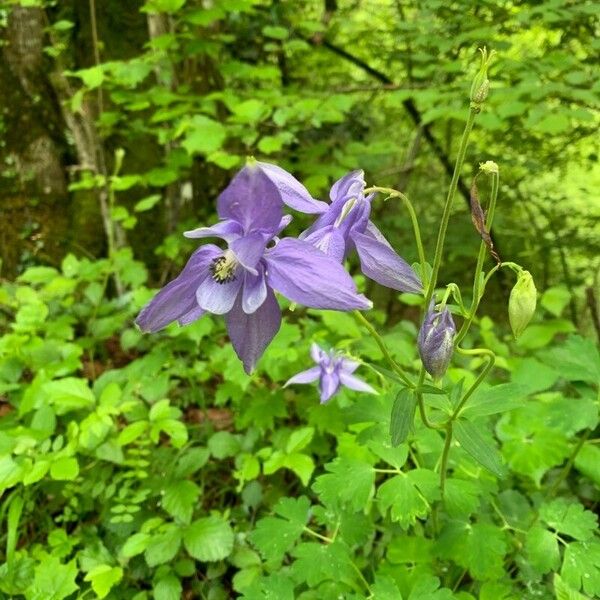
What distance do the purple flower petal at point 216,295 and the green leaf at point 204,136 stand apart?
185cm

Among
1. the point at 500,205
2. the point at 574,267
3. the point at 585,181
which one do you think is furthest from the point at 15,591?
the point at 585,181

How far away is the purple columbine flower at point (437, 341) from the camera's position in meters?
0.99

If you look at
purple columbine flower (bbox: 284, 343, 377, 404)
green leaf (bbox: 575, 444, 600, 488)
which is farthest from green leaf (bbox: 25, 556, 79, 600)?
green leaf (bbox: 575, 444, 600, 488)

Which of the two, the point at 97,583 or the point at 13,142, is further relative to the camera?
the point at 13,142

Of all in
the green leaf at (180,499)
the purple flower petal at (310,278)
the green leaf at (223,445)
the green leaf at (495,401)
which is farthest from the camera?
the green leaf at (223,445)

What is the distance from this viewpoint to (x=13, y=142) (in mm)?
3654

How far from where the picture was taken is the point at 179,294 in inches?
36.7

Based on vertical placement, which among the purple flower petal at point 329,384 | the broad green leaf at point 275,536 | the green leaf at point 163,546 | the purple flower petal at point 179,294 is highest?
the purple flower petal at point 179,294

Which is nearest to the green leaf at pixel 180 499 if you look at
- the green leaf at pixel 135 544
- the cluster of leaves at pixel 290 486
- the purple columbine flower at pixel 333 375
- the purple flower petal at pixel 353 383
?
the cluster of leaves at pixel 290 486

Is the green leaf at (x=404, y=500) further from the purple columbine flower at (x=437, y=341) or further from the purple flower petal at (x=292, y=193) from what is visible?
the purple flower petal at (x=292, y=193)

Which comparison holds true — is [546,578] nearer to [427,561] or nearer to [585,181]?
[427,561]

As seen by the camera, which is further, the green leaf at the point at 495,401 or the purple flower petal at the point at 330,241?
the green leaf at the point at 495,401

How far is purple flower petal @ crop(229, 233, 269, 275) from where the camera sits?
851 mm

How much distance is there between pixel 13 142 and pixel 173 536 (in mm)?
2980
